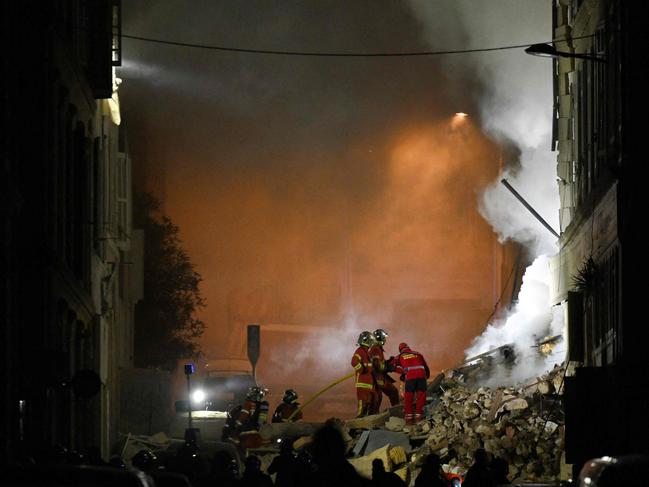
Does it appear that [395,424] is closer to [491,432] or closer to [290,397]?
[290,397]

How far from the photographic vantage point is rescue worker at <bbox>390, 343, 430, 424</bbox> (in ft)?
89.7

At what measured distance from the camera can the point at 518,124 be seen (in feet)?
167

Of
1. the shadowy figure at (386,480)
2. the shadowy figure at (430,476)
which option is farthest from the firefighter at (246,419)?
the shadowy figure at (386,480)

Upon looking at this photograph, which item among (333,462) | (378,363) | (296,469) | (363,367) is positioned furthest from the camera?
(378,363)

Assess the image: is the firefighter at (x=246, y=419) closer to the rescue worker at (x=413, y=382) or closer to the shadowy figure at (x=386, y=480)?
the rescue worker at (x=413, y=382)

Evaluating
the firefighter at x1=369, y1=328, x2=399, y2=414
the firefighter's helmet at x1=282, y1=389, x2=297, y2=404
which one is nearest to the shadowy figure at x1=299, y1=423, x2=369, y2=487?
the firefighter at x1=369, y1=328, x2=399, y2=414

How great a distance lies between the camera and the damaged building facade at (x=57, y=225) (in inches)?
827

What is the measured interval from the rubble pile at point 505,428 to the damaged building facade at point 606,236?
1140mm

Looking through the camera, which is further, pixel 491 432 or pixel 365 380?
pixel 365 380

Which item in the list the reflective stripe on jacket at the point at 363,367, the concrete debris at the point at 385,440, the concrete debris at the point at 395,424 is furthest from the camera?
the reflective stripe on jacket at the point at 363,367

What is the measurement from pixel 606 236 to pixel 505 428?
3.58 meters

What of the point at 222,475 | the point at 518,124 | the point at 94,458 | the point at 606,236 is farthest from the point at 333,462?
the point at 518,124

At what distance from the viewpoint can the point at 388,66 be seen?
57375mm

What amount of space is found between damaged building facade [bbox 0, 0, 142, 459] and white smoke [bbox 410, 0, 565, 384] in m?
9.03
